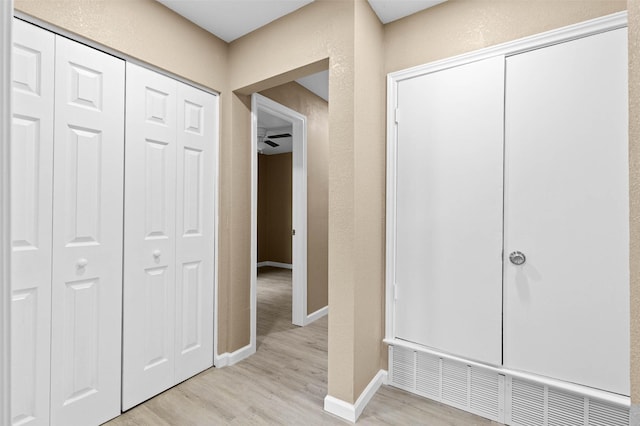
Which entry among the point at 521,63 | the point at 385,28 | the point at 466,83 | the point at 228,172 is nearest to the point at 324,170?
the point at 228,172

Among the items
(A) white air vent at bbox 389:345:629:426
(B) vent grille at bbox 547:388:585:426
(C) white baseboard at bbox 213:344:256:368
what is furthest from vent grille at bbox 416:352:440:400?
(C) white baseboard at bbox 213:344:256:368

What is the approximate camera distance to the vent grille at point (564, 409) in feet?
5.15

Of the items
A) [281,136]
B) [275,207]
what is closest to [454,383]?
[281,136]

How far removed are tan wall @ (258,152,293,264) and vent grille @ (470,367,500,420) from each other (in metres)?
5.24

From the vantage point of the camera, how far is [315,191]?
3.56 meters

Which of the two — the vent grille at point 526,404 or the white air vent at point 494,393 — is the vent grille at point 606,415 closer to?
the white air vent at point 494,393

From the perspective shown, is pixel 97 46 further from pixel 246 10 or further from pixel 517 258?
pixel 517 258

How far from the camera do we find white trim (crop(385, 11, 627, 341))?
1628 mm

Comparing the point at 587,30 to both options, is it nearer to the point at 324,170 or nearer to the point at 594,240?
the point at 594,240

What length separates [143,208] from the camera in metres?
1.93

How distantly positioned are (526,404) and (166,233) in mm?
2314

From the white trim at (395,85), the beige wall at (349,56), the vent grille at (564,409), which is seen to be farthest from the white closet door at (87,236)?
the vent grille at (564,409)

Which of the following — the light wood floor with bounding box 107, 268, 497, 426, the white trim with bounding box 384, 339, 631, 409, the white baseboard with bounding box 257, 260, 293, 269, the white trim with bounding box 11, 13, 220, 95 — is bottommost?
the light wood floor with bounding box 107, 268, 497, 426
